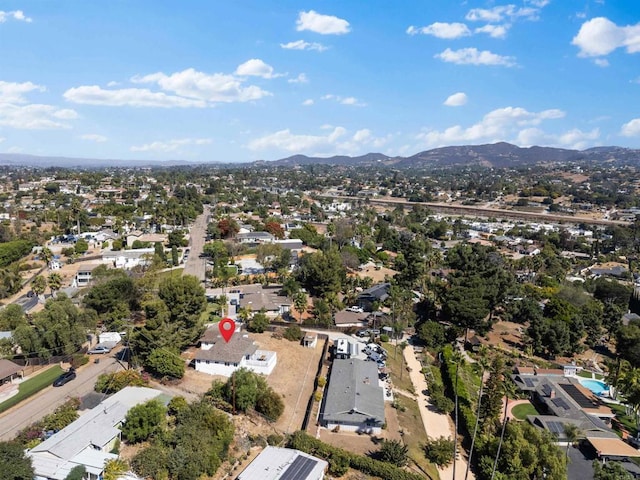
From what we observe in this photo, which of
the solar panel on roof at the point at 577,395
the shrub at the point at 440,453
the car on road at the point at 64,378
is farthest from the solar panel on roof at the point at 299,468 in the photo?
the solar panel on roof at the point at 577,395

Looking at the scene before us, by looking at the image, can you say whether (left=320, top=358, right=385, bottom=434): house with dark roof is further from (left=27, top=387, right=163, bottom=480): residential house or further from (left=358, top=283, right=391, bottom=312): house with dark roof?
(left=358, top=283, right=391, bottom=312): house with dark roof

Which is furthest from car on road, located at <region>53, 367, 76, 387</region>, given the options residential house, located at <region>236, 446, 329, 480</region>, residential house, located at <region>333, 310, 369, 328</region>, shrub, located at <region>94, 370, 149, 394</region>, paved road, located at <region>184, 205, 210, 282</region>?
paved road, located at <region>184, 205, 210, 282</region>

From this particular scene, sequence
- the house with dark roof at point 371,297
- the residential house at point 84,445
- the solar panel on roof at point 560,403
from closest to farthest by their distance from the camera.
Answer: the residential house at point 84,445
the solar panel on roof at point 560,403
the house with dark roof at point 371,297

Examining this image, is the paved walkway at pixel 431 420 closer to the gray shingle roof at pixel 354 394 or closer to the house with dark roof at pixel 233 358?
the gray shingle roof at pixel 354 394

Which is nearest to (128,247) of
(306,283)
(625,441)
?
(306,283)

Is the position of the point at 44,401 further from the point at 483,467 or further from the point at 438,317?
the point at 438,317

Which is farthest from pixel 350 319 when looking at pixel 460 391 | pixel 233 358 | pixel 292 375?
pixel 233 358
